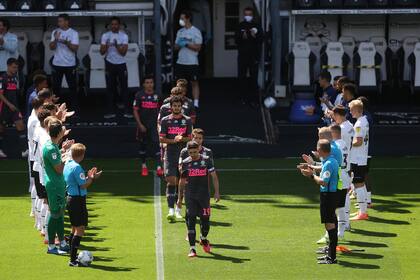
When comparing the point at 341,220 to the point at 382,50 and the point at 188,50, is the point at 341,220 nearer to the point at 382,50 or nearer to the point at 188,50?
the point at 188,50

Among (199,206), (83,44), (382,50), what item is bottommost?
(199,206)

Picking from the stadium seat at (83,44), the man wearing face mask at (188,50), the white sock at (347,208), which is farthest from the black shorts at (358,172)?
the stadium seat at (83,44)

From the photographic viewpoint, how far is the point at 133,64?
27.0 metres

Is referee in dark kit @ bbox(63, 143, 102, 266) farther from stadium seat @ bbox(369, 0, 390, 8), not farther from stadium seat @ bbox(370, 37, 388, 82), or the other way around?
stadium seat @ bbox(370, 37, 388, 82)

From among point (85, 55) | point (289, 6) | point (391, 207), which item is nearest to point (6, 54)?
point (85, 55)

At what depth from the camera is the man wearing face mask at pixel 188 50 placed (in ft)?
84.9

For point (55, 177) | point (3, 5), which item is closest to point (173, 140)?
point (55, 177)

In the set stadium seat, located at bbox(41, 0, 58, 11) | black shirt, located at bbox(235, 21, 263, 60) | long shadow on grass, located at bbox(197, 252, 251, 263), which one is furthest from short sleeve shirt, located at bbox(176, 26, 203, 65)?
long shadow on grass, located at bbox(197, 252, 251, 263)

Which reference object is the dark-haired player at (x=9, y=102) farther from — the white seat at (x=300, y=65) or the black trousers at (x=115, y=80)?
the white seat at (x=300, y=65)

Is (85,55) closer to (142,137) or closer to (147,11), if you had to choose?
(147,11)

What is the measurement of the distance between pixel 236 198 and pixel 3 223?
4036 mm

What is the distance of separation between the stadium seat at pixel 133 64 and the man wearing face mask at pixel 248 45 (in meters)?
2.35

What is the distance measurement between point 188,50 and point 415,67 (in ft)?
17.7

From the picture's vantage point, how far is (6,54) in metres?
26.2
